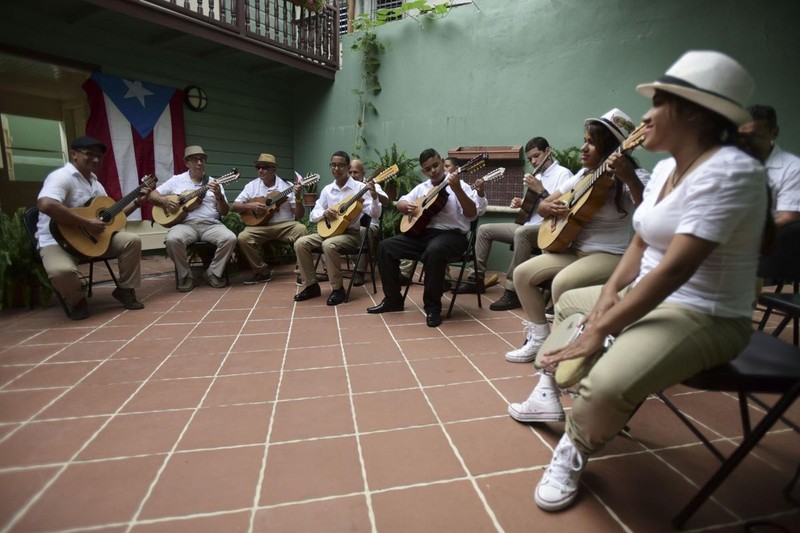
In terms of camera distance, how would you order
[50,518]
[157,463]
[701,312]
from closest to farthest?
[701,312], [50,518], [157,463]

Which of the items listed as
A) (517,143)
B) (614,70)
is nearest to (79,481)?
(517,143)

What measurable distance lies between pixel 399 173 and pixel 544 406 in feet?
14.0

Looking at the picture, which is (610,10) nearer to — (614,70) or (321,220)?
(614,70)

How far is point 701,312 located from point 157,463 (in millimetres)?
2078

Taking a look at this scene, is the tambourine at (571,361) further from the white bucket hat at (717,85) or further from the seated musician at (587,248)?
the white bucket hat at (717,85)

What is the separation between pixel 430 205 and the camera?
3408 mm

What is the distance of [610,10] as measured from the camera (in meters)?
4.34

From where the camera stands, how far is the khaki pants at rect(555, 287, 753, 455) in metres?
1.19

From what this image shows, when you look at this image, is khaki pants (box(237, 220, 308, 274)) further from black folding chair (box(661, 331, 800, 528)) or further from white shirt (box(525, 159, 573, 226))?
black folding chair (box(661, 331, 800, 528))

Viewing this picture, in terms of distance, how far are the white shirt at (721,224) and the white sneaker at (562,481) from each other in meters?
0.62

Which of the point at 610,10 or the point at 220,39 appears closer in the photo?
the point at 610,10

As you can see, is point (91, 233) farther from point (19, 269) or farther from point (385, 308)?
point (385, 308)

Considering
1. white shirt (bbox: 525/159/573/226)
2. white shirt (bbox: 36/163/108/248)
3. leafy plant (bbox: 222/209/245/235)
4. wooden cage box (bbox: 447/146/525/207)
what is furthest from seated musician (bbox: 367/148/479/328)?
white shirt (bbox: 36/163/108/248)

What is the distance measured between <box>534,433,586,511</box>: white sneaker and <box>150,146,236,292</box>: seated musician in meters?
4.07
